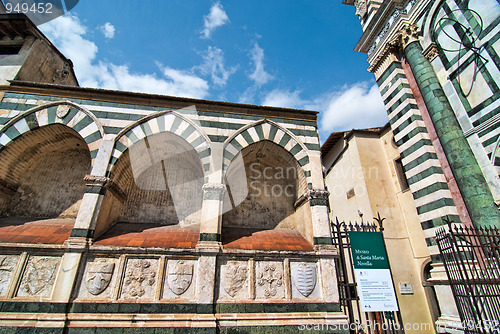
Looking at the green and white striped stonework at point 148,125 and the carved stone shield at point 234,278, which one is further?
the green and white striped stonework at point 148,125

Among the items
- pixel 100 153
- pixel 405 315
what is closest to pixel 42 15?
pixel 100 153

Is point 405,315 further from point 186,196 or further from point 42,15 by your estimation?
point 42,15

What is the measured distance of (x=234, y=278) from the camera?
541 cm

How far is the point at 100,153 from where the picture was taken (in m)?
6.16

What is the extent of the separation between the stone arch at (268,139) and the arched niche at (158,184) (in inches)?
40.0

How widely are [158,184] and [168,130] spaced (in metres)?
1.86

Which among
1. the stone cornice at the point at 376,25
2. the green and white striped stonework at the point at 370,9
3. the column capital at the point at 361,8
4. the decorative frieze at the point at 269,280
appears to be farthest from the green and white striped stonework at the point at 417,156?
the decorative frieze at the point at 269,280

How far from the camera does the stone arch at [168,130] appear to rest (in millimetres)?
6441

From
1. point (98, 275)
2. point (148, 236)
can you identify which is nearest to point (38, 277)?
point (98, 275)

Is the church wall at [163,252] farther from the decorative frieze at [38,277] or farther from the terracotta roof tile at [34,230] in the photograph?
the terracotta roof tile at [34,230]

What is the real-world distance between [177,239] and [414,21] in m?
10.5

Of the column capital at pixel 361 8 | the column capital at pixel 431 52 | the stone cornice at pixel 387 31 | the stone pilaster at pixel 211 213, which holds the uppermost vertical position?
the column capital at pixel 361 8

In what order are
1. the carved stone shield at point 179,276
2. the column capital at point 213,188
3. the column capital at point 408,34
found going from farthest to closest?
the column capital at point 408,34 < the column capital at point 213,188 < the carved stone shield at point 179,276

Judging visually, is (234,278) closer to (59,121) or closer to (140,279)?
(140,279)
